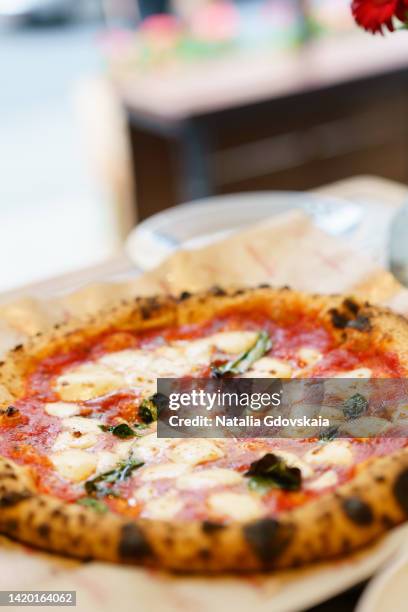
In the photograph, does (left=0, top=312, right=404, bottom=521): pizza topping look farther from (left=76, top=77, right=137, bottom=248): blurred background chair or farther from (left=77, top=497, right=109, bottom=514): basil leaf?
(left=76, top=77, right=137, bottom=248): blurred background chair

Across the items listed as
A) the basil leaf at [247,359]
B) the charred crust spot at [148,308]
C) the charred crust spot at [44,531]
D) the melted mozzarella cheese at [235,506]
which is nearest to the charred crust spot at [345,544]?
the melted mozzarella cheese at [235,506]

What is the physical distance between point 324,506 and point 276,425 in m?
0.27

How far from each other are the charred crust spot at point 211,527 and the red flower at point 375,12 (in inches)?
32.2

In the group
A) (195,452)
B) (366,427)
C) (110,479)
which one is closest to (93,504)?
(110,479)

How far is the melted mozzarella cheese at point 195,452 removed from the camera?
1058 mm

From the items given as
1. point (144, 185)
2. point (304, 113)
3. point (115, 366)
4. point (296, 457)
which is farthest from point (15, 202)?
point (296, 457)

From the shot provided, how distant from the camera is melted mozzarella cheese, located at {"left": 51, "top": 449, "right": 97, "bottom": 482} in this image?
3.42 ft

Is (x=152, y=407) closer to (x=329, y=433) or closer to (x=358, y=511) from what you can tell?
(x=329, y=433)

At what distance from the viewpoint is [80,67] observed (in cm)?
641

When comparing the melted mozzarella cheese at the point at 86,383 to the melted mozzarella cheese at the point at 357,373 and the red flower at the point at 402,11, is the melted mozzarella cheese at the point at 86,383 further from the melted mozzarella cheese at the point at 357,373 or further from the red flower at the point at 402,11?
the red flower at the point at 402,11

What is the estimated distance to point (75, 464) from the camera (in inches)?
41.7

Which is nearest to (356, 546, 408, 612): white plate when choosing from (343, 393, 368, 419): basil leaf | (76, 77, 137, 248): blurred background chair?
(343, 393, 368, 419): basil leaf

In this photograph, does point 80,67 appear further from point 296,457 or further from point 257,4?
point 296,457

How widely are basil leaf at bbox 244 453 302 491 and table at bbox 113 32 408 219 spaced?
2350mm
